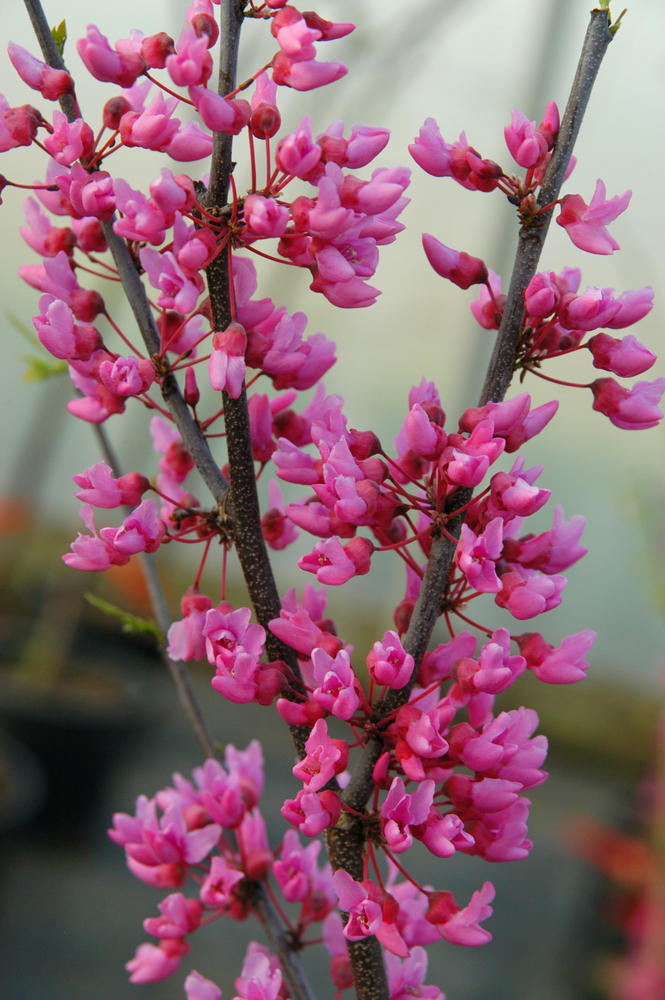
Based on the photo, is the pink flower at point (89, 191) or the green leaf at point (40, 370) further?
the green leaf at point (40, 370)

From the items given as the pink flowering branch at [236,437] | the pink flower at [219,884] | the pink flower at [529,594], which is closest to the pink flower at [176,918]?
the pink flower at [219,884]

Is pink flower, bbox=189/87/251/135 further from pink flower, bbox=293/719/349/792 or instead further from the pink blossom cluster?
pink flower, bbox=293/719/349/792

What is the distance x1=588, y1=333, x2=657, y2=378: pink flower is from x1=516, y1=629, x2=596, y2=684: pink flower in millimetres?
106

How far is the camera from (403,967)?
399 millimetres

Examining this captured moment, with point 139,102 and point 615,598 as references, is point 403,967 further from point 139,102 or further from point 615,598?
point 615,598

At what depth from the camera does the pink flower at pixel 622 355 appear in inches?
13.7

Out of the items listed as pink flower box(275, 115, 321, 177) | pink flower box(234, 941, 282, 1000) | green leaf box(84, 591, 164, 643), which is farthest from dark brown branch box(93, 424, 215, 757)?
pink flower box(275, 115, 321, 177)

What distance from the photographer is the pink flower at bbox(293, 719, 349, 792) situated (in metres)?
0.31

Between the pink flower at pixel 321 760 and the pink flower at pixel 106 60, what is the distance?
0.25 meters

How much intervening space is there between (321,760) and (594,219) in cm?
23

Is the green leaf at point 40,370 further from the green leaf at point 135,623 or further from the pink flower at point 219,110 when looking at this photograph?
the pink flower at point 219,110

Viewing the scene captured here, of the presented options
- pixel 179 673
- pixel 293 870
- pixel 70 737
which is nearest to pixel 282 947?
pixel 293 870

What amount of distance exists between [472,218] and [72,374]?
2.32m

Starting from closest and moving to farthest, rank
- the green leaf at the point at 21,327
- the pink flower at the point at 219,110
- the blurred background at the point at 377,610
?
1. the pink flower at the point at 219,110
2. the green leaf at the point at 21,327
3. the blurred background at the point at 377,610
